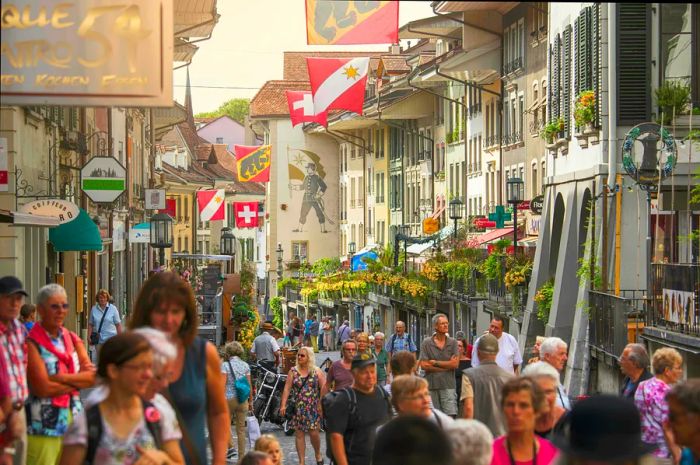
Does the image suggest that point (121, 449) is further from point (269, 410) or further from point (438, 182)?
point (438, 182)

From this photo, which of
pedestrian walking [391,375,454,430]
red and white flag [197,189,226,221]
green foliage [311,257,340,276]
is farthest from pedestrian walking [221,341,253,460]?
green foliage [311,257,340,276]

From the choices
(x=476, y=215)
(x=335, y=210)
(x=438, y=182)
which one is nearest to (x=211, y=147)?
(x=335, y=210)

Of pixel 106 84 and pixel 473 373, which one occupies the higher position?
pixel 106 84

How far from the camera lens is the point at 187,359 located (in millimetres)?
8180

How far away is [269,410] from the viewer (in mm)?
26453

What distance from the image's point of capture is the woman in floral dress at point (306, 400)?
65.1 ft

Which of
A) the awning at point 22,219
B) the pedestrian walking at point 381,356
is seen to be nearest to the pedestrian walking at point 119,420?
the awning at point 22,219

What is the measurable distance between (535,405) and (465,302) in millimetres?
36937

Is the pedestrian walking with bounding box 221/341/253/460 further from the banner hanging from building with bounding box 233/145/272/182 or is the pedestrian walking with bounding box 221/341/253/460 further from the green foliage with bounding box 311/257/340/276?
the green foliage with bounding box 311/257/340/276

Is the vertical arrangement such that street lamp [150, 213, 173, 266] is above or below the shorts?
above

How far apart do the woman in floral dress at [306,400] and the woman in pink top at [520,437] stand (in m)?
11.2

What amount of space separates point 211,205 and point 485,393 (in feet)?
170

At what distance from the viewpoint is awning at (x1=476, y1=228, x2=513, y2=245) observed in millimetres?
47544

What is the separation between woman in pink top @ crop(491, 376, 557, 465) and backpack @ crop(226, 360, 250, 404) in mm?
11931
